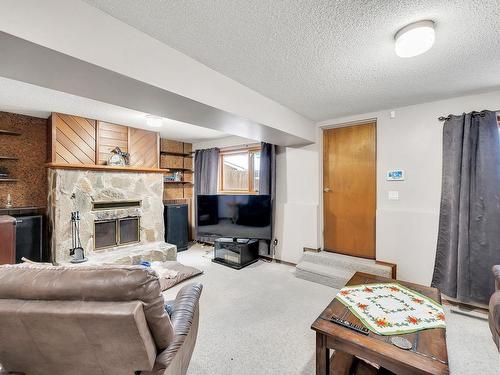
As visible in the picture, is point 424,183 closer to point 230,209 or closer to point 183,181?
point 230,209

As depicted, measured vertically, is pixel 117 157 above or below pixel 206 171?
above

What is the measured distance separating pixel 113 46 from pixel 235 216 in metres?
3.16

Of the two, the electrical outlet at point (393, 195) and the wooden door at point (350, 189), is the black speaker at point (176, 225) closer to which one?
the wooden door at point (350, 189)

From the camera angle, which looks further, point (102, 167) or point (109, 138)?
point (109, 138)

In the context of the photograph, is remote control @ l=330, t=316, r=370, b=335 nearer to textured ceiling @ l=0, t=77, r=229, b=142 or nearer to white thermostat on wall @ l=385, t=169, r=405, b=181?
white thermostat on wall @ l=385, t=169, r=405, b=181

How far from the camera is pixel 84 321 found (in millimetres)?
1038

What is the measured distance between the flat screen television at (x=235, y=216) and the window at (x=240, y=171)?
688 mm

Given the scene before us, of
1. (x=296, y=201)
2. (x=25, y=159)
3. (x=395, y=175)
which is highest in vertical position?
(x=25, y=159)

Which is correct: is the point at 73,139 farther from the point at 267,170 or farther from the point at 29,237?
the point at 267,170

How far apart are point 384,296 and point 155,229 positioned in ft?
13.0

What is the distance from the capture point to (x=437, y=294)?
6.19 feet

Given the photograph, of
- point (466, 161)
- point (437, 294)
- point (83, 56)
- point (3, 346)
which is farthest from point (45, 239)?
point (466, 161)

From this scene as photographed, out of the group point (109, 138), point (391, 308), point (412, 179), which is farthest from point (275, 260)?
point (109, 138)

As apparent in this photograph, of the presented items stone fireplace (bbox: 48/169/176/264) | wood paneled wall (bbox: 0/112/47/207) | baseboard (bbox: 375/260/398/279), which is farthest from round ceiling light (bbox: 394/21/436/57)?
wood paneled wall (bbox: 0/112/47/207)
